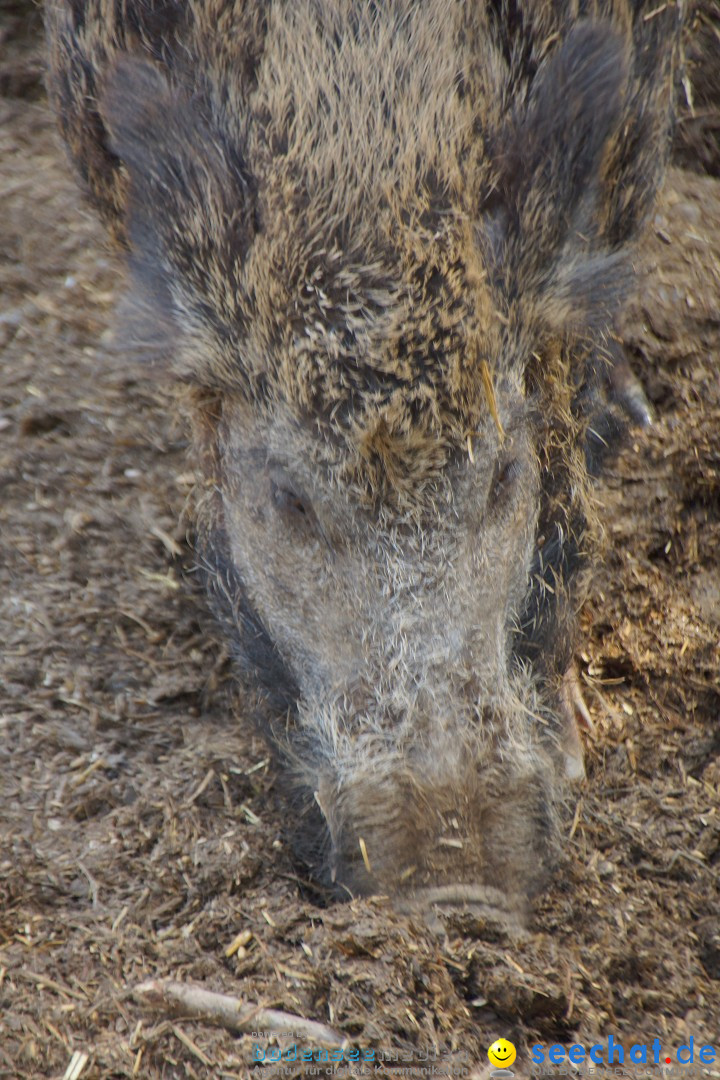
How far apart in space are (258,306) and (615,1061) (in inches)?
72.4

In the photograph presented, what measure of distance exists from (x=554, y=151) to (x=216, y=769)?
194 centimetres

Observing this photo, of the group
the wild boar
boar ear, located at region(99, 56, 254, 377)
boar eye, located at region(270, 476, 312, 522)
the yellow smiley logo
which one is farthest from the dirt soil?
boar eye, located at region(270, 476, 312, 522)

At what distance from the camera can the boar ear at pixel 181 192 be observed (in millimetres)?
2652

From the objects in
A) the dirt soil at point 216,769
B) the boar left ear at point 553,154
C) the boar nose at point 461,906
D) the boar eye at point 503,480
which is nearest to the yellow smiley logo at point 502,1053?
the dirt soil at point 216,769

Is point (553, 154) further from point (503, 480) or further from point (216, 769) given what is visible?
point (216, 769)

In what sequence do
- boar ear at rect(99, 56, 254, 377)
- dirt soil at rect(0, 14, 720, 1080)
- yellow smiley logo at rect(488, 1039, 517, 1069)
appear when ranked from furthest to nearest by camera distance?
boar ear at rect(99, 56, 254, 377) → dirt soil at rect(0, 14, 720, 1080) → yellow smiley logo at rect(488, 1039, 517, 1069)

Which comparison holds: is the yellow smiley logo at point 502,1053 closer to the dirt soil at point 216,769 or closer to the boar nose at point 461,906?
the dirt soil at point 216,769

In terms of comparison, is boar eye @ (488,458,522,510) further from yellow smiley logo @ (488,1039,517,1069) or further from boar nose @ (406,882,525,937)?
yellow smiley logo @ (488,1039,517,1069)

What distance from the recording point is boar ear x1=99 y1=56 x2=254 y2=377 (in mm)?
2652

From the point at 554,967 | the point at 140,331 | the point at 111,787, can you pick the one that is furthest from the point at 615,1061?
the point at 140,331

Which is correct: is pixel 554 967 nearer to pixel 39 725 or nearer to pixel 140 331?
pixel 39 725

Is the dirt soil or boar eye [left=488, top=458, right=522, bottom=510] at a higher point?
boar eye [left=488, top=458, right=522, bottom=510]

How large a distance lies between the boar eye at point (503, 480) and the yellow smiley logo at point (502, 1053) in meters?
1.21

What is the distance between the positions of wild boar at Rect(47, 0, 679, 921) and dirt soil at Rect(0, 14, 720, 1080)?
0.66ft
